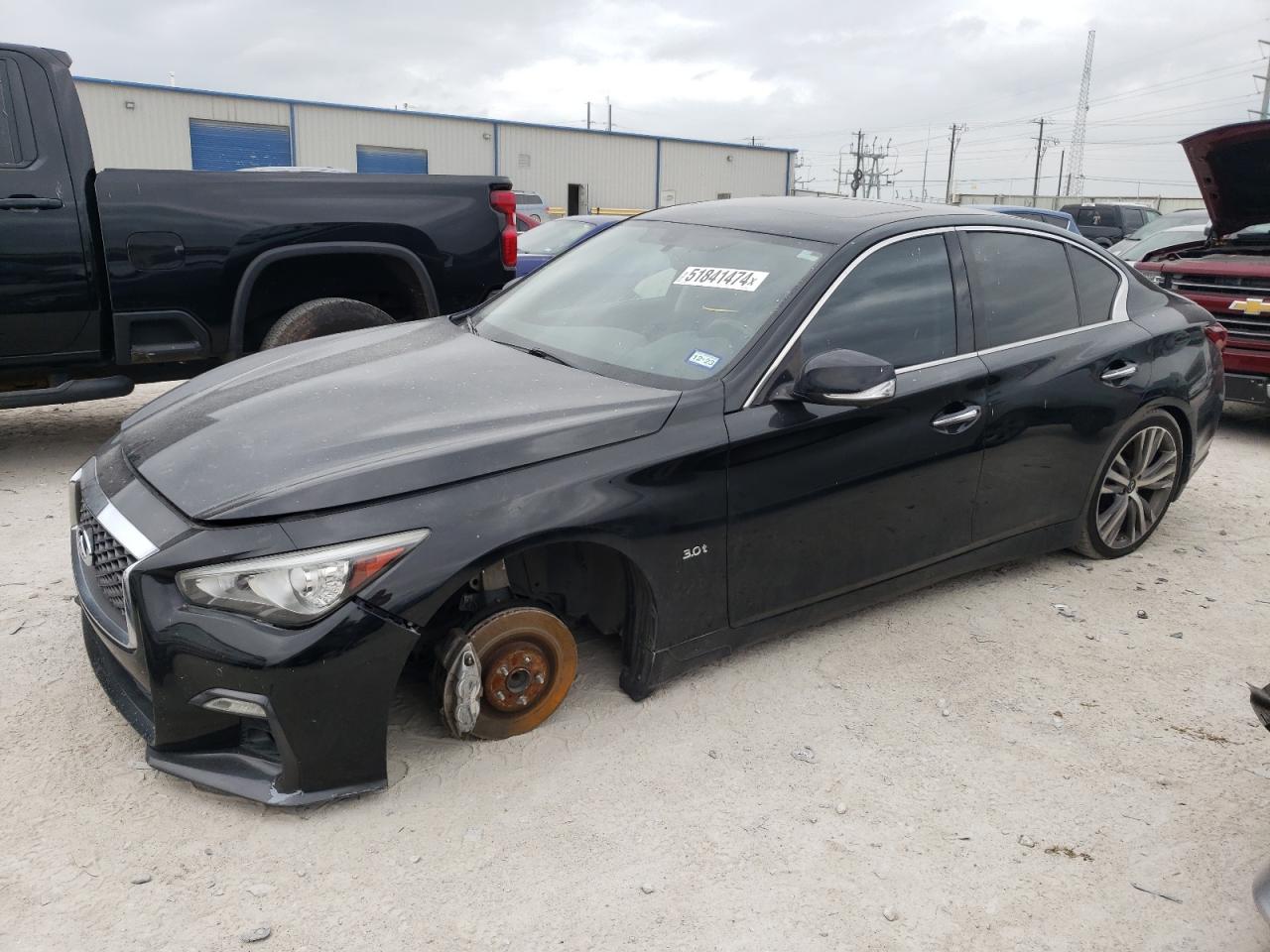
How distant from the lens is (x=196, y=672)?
2.46 metres

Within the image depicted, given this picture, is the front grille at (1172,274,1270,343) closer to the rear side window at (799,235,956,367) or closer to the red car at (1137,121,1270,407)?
the red car at (1137,121,1270,407)

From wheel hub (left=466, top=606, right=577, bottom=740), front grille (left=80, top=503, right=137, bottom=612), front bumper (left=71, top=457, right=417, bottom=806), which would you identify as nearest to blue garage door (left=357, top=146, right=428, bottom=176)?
front grille (left=80, top=503, right=137, bottom=612)

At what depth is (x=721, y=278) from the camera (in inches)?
139

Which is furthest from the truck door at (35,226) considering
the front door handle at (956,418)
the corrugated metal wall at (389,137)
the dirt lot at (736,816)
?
the corrugated metal wall at (389,137)

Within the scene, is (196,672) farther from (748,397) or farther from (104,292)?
(104,292)

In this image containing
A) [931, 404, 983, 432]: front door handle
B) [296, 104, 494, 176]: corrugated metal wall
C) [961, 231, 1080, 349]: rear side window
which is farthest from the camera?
[296, 104, 494, 176]: corrugated metal wall

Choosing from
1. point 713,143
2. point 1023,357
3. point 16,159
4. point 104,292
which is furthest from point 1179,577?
point 713,143

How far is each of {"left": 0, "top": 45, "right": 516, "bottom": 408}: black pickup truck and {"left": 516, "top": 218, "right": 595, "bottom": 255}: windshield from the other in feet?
17.1

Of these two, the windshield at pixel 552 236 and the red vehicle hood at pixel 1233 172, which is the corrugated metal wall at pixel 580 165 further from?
the red vehicle hood at pixel 1233 172

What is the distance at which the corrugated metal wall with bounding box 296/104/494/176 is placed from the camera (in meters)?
34.1

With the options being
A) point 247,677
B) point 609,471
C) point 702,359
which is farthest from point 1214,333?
point 247,677

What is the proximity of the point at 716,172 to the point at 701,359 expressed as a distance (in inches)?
1727

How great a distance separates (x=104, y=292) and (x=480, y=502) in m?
3.65

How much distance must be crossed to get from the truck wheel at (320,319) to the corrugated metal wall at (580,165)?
33963mm
